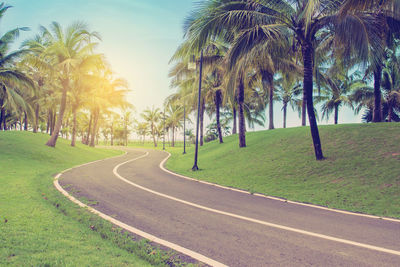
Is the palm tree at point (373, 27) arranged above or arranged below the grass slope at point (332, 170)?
above

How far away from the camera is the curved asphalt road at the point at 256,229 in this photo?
3.52 m

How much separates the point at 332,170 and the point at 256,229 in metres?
6.71

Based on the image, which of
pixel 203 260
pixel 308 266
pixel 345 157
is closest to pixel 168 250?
pixel 203 260

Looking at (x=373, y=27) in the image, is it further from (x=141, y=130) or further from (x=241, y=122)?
(x=141, y=130)

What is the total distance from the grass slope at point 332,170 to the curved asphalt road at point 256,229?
55.4 inches

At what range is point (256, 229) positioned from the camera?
183 inches

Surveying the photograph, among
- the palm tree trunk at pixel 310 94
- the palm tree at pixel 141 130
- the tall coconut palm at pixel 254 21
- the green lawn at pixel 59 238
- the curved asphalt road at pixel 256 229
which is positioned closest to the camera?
the green lawn at pixel 59 238

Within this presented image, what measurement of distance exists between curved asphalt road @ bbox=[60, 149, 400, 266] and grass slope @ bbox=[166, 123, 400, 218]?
1.41 metres

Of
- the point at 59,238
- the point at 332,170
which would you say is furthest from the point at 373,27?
the point at 59,238

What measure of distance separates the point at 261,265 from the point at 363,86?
97.1 feet

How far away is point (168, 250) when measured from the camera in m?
3.70

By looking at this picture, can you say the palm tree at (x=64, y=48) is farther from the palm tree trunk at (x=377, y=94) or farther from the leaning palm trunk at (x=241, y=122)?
the palm tree trunk at (x=377, y=94)

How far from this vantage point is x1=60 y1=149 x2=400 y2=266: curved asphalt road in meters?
3.52

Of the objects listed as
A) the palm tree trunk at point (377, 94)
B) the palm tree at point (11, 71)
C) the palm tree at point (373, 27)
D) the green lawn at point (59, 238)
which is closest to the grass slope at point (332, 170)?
the palm tree trunk at point (377, 94)
